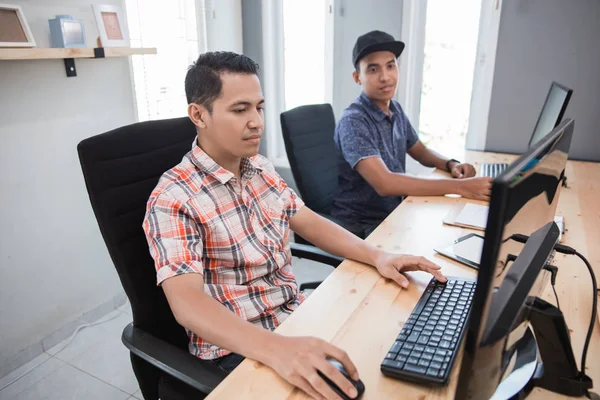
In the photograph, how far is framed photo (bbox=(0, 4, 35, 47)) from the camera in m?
1.66

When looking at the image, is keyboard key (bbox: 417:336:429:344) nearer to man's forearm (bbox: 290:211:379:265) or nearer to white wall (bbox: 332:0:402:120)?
man's forearm (bbox: 290:211:379:265)

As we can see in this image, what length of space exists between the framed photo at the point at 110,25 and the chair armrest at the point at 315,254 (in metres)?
1.34

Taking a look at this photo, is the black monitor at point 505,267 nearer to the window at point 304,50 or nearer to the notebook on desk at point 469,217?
the notebook on desk at point 469,217

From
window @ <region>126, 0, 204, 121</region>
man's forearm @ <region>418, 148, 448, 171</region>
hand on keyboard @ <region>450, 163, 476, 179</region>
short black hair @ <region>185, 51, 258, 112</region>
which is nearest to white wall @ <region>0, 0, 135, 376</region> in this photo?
window @ <region>126, 0, 204, 121</region>

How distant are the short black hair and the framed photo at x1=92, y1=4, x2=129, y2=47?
3.66 feet

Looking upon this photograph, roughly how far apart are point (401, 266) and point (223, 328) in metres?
0.47

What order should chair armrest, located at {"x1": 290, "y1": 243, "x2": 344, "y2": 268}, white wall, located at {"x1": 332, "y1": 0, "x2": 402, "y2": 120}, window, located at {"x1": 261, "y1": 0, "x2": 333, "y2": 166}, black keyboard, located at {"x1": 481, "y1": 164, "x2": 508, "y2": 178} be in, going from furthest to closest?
1. window, located at {"x1": 261, "y1": 0, "x2": 333, "y2": 166}
2. white wall, located at {"x1": 332, "y1": 0, "x2": 402, "y2": 120}
3. black keyboard, located at {"x1": 481, "y1": 164, "x2": 508, "y2": 178}
4. chair armrest, located at {"x1": 290, "y1": 243, "x2": 344, "y2": 268}

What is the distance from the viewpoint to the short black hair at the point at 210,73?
1.12m

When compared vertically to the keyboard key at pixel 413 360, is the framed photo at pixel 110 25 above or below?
above

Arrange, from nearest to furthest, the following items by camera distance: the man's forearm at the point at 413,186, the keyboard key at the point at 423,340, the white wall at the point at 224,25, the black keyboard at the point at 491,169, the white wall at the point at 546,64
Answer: the keyboard key at the point at 423,340 < the man's forearm at the point at 413,186 < the black keyboard at the point at 491,169 < the white wall at the point at 546,64 < the white wall at the point at 224,25

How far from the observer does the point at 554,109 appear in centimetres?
160

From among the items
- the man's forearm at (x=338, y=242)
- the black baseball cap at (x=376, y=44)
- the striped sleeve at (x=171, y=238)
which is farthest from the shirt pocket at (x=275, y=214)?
the black baseball cap at (x=376, y=44)

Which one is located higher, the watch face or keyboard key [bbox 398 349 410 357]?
the watch face

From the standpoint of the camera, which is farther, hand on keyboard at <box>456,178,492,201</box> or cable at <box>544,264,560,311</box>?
hand on keyboard at <box>456,178,492,201</box>
